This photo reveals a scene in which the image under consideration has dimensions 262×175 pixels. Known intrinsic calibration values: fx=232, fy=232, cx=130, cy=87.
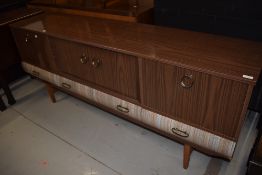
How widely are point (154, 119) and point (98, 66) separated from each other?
0.43 metres

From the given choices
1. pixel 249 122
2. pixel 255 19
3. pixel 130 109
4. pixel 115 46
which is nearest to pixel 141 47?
pixel 115 46

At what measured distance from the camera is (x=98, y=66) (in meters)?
1.32

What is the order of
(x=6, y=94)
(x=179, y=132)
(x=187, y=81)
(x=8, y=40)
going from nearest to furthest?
(x=187, y=81)
(x=179, y=132)
(x=8, y=40)
(x=6, y=94)

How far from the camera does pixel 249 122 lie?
1.54 meters

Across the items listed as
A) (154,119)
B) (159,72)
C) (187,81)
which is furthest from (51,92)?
(187,81)

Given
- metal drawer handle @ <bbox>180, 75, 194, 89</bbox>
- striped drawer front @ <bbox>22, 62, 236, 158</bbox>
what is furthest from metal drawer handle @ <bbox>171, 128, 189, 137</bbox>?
metal drawer handle @ <bbox>180, 75, 194, 89</bbox>

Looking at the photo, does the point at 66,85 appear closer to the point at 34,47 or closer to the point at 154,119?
the point at 34,47

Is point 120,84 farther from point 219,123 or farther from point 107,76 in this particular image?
point 219,123

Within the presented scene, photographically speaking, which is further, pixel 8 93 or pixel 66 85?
pixel 8 93

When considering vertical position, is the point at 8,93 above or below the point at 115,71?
below

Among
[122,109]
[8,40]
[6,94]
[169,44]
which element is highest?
[169,44]

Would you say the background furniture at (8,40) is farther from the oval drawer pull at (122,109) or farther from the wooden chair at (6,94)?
the oval drawer pull at (122,109)

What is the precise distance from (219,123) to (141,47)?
51cm

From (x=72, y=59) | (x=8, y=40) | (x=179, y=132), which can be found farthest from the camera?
(x=8, y=40)
